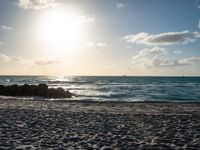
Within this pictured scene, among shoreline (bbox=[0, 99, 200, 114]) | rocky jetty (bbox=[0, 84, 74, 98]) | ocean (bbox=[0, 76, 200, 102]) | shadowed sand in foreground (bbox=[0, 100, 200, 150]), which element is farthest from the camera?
rocky jetty (bbox=[0, 84, 74, 98])

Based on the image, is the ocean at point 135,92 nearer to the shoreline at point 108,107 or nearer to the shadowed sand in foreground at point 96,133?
the shoreline at point 108,107

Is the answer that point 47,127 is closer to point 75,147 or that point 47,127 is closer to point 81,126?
point 81,126

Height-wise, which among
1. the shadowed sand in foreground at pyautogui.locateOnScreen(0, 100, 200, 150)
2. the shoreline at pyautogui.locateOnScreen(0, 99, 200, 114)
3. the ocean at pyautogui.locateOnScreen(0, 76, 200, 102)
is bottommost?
the ocean at pyautogui.locateOnScreen(0, 76, 200, 102)

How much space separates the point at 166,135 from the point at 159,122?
139 inches

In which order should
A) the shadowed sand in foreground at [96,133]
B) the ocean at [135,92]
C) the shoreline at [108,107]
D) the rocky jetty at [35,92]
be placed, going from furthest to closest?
the rocky jetty at [35,92] → the ocean at [135,92] → the shoreline at [108,107] → the shadowed sand in foreground at [96,133]

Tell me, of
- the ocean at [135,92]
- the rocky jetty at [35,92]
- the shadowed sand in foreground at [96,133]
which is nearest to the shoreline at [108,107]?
the shadowed sand in foreground at [96,133]

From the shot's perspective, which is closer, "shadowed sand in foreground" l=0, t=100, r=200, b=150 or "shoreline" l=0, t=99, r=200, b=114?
"shadowed sand in foreground" l=0, t=100, r=200, b=150

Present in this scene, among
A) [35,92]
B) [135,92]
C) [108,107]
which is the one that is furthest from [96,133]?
[135,92]

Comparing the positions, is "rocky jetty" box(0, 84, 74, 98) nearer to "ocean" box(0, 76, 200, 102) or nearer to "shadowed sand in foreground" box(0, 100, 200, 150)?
"ocean" box(0, 76, 200, 102)

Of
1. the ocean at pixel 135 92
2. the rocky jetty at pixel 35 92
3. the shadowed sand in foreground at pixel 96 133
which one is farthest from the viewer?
the rocky jetty at pixel 35 92

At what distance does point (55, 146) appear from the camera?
381 inches

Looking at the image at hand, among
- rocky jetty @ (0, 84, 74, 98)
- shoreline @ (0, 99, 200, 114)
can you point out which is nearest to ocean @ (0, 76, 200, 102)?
rocky jetty @ (0, 84, 74, 98)

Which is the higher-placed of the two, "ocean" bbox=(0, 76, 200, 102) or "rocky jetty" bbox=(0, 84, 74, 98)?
"rocky jetty" bbox=(0, 84, 74, 98)

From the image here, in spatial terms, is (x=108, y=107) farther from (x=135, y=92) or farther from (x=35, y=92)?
(x=135, y=92)
